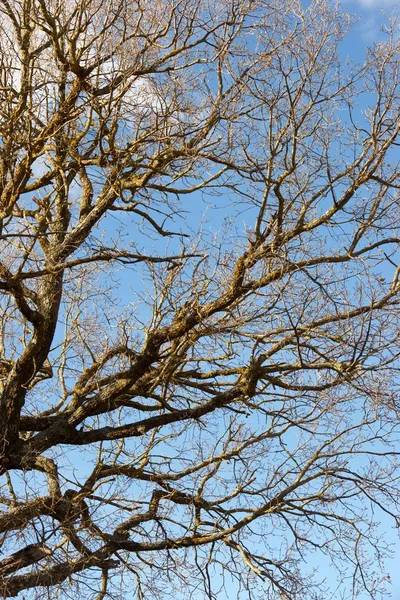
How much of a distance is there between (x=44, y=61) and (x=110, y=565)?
17.9 feet

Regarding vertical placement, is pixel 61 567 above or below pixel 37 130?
below

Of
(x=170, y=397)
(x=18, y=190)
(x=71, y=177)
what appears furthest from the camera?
(x=71, y=177)

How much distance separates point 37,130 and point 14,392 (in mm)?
2679

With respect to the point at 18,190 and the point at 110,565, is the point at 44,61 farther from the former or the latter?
the point at 110,565

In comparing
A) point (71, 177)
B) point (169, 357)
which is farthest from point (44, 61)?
point (169, 357)

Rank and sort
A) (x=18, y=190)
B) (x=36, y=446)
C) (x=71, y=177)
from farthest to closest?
(x=71, y=177) → (x=36, y=446) → (x=18, y=190)

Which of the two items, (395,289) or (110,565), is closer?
(395,289)

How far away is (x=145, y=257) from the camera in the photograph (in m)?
7.22

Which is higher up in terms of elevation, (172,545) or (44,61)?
(44,61)

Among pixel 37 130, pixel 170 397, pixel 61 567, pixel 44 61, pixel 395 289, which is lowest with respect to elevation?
pixel 61 567

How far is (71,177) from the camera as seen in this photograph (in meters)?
8.84

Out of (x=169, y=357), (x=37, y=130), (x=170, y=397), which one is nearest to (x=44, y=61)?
(x=37, y=130)

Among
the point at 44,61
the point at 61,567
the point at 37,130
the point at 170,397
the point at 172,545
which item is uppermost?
the point at 44,61

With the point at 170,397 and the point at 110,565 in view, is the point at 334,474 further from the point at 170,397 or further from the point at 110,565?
the point at 110,565
